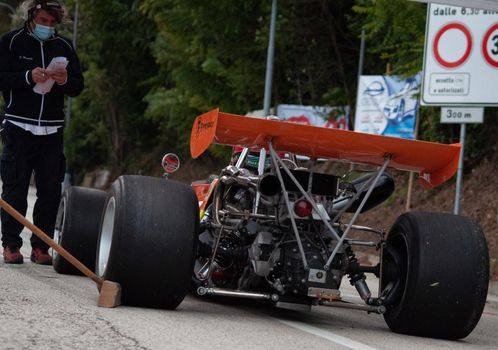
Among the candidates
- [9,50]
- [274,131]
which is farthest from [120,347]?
[9,50]

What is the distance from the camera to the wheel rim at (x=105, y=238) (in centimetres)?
758

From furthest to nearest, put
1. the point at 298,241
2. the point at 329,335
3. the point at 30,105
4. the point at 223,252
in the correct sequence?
1. the point at 30,105
2. the point at 223,252
3. the point at 298,241
4. the point at 329,335

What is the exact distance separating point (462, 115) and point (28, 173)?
20.7 ft

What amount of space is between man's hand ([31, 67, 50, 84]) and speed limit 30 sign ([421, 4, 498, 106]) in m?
6.36

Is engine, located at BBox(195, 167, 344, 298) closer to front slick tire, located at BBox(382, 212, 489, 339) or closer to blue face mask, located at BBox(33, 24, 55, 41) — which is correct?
front slick tire, located at BBox(382, 212, 489, 339)

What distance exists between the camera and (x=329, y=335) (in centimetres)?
690

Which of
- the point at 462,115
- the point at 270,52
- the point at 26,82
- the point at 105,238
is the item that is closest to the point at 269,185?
the point at 105,238

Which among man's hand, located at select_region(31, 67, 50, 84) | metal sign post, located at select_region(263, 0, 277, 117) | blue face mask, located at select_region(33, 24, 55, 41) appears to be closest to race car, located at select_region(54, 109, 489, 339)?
man's hand, located at select_region(31, 67, 50, 84)

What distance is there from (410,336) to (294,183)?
1268 millimetres

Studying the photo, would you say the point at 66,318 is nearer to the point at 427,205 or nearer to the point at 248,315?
the point at 248,315

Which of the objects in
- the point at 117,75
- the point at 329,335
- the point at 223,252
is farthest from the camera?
the point at 117,75

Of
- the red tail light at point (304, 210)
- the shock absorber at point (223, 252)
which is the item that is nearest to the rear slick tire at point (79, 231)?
the shock absorber at point (223, 252)

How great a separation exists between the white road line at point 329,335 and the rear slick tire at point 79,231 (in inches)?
97.3

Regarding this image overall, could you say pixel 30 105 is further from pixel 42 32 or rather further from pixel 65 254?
pixel 65 254
